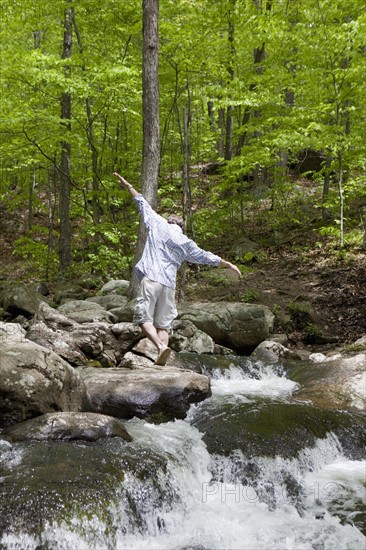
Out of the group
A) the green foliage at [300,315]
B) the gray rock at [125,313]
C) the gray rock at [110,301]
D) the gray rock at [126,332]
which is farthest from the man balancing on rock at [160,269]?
the green foliage at [300,315]

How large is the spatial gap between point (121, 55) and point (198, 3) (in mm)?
2444

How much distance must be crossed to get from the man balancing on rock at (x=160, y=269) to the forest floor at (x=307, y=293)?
4.18m

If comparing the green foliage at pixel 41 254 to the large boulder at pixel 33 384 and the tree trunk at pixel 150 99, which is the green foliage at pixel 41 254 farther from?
the large boulder at pixel 33 384

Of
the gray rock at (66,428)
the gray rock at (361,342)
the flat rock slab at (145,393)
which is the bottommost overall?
the gray rock at (66,428)

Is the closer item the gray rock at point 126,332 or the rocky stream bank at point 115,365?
the rocky stream bank at point 115,365

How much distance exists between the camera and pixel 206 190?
819 inches

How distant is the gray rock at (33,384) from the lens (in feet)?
15.2

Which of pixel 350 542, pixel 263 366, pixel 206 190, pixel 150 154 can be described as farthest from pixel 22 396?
pixel 206 190

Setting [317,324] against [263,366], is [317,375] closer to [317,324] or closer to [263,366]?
[263,366]

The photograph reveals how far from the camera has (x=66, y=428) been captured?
4453mm

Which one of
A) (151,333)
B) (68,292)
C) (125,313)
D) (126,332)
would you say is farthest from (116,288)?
(151,333)

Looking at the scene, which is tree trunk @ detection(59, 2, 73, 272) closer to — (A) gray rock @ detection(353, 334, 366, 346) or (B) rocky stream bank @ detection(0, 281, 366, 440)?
(B) rocky stream bank @ detection(0, 281, 366, 440)

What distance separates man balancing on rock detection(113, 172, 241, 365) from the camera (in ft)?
19.8

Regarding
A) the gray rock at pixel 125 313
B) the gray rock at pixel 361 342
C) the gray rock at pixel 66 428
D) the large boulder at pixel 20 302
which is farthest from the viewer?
the large boulder at pixel 20 302
